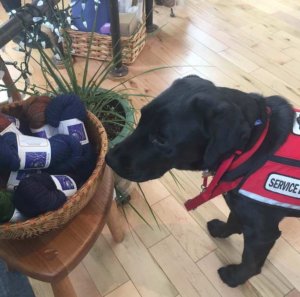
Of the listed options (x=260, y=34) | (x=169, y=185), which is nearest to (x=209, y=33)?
(x=260, y=34)

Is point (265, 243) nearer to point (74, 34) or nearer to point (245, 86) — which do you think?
point (245, 86)

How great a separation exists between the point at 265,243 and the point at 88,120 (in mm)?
570

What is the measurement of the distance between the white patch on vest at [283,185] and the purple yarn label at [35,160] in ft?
1.67

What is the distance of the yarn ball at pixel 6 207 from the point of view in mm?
649

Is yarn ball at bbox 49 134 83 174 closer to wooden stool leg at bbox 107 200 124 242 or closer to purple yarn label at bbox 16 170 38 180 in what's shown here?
purple yarn label at bbox 16 170 38 180

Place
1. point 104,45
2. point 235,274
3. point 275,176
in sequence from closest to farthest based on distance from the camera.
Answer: point 275,176 → point 235,274 → point 104,45

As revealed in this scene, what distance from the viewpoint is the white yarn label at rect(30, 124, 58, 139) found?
33.2 inches

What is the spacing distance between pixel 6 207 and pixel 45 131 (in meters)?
0.25

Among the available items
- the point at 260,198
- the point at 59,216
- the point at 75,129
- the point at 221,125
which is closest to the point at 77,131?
the point at 75,129

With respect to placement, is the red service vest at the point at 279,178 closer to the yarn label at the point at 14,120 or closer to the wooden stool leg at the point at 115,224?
the wooden stool leg at the point at 115,224

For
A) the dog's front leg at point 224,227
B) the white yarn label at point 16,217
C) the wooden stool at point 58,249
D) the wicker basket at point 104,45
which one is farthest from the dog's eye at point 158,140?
the wicker basket at point 104,45

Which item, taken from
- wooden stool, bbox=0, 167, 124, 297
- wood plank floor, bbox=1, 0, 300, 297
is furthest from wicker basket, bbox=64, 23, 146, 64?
wooden stool, bbox=0, 167, 124, 297

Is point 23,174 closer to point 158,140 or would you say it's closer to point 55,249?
point 55,249

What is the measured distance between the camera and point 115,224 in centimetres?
111
